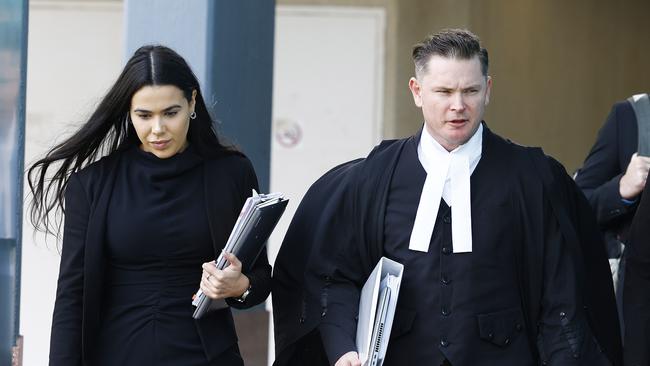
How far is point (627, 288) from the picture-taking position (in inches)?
178

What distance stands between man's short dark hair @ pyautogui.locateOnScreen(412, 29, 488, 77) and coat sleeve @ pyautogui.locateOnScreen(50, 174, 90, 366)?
114 cm

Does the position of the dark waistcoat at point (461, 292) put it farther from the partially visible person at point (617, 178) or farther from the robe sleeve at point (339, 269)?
the partially visible person at point (617, 178)

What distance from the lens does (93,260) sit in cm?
395

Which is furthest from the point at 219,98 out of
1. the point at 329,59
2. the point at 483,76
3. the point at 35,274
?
the point at 35,274

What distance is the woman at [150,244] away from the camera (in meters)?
3.98

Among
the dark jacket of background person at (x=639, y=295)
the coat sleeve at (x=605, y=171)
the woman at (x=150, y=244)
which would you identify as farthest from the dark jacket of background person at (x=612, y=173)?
the woman at (x=150, y=244)

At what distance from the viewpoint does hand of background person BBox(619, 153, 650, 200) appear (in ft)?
16.6

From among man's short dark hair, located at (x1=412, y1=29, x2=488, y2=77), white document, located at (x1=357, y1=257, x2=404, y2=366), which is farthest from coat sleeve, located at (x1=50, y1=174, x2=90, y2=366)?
man's short dark hair, located at (x1=412, y1=29, x2=488, y2=77)

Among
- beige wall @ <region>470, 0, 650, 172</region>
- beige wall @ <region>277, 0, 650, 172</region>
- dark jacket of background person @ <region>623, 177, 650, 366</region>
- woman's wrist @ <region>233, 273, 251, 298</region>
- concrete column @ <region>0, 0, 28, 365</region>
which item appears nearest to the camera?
woman's wrist @ <region>233, 273, 251, 298</region>

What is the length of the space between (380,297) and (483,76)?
2.48 ft

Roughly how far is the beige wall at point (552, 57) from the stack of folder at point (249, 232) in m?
5.39

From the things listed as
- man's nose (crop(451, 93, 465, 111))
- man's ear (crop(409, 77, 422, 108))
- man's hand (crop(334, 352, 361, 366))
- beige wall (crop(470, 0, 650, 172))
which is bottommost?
man's hand (crop(334, 352, 361, 366))

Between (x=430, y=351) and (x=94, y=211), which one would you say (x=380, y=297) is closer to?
(x=430, y=351)

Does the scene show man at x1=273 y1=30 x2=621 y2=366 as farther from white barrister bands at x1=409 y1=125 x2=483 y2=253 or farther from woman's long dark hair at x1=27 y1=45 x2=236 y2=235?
woman's long dark hair at x1=27 y1=45 x2=236 y2=235
